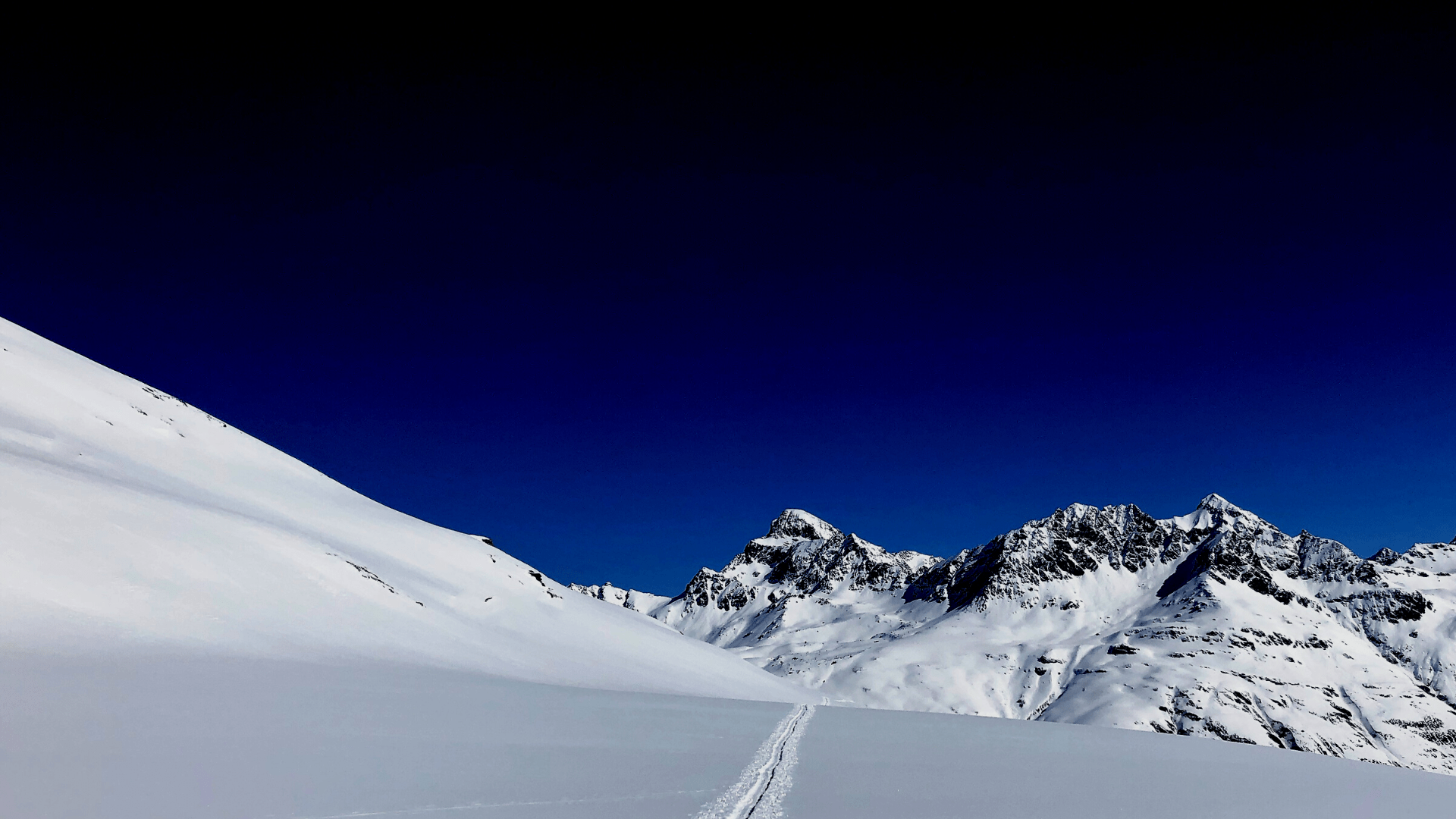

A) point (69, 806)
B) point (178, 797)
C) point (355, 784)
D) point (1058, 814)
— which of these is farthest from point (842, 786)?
point (69, 806)

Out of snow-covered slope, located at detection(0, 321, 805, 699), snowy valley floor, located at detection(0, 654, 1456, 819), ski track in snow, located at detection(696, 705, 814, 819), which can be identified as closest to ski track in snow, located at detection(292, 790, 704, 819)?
snowy valley floor, located at detection(0, 654, 1456, 819)

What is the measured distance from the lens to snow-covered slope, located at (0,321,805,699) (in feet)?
105

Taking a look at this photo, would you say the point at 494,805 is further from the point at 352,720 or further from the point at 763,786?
the point at 352,720

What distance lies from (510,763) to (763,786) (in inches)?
220

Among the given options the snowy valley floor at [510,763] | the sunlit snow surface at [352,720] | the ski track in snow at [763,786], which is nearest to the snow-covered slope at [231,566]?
the sunlit snow surface at [352,720]

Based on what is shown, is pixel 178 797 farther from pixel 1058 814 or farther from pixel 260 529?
pixel 260 529

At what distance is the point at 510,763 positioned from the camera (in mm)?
16969

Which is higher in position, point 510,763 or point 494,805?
point 510,763

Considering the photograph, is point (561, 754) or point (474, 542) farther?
point (474, 542)

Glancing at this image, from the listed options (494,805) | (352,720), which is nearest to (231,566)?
(352,720)

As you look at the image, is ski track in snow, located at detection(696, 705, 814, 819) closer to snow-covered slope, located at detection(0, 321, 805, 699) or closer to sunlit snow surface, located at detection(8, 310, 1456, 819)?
sunlit snow surface, located at detection(8, 310, 1456, 819)

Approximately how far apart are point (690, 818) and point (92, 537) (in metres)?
36.4

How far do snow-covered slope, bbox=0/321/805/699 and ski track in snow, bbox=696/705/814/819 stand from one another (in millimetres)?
23224

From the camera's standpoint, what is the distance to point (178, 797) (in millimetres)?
12352
